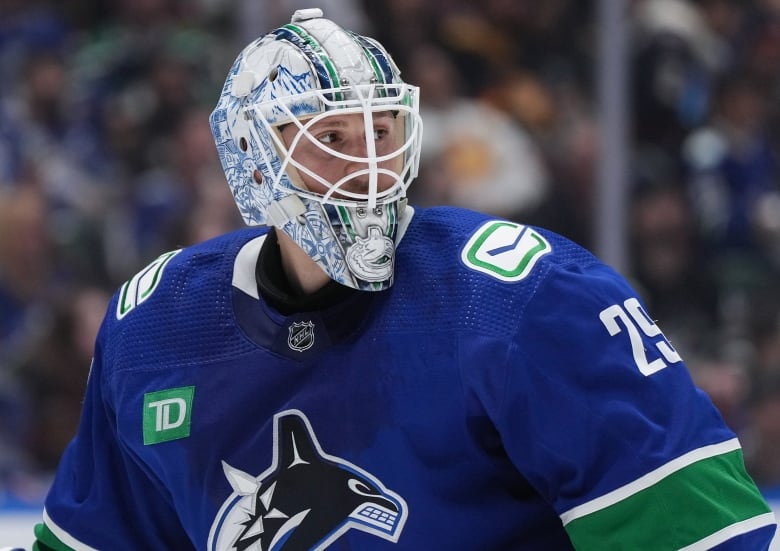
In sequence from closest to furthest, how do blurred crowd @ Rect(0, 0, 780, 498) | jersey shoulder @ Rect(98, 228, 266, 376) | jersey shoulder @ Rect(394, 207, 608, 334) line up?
jersey shoulder @ Rect(394, 207, 608, 334), jersey shoulder @ Rect(98, 228, 266, 376), blurred crowd @ Rect(0, 0, 780, 498)

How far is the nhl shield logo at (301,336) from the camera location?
1.65 metres

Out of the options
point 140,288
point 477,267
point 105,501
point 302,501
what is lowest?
point 105,501

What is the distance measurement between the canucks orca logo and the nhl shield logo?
8cm

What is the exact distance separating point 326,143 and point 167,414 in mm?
433

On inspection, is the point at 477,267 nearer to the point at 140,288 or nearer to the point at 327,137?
the point at 327,137

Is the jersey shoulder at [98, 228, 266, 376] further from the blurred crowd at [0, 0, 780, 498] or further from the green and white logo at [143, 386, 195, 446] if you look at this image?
the blurred crowd at [0, 0, 780, 498]

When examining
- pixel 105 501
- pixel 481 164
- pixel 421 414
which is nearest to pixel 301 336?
pixel 421 414

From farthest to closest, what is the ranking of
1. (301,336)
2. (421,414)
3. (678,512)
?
(301,336)
(421,414)
(678,512)

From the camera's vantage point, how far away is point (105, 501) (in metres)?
1.90

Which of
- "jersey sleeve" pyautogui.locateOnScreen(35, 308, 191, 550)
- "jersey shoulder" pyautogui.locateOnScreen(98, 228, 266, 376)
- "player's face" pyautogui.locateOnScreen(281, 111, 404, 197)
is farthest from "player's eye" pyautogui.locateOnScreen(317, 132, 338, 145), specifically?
"jersey sleeve" pyautogui.locateOnScreen(35, 308, 191, 550)

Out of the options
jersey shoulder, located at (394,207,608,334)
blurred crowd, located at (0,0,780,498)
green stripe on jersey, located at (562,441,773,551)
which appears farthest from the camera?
blurred crowd, located at (0,0,780,498)

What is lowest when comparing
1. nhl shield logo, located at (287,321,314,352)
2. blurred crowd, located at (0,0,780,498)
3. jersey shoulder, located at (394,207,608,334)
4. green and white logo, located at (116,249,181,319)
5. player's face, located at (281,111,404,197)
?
blurred crowd, located at (0,0,780,498)

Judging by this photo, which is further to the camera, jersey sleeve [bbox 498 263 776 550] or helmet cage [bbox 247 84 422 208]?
helmet cage [bbox 247 84 422 208]

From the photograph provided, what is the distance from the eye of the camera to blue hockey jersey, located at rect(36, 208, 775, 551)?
4.75 feet
